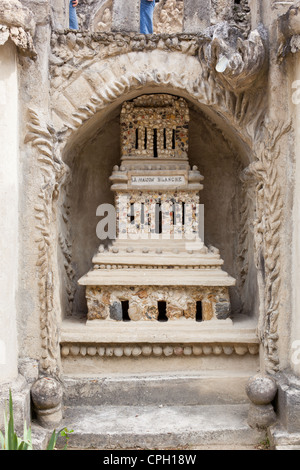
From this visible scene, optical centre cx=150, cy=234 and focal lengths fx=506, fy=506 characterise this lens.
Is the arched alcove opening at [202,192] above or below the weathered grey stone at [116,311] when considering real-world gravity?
above

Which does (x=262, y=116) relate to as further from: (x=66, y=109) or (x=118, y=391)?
(x=118, y=391)

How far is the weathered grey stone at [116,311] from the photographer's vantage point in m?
5.31

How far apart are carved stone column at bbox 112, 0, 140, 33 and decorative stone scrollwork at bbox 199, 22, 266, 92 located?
1.06m

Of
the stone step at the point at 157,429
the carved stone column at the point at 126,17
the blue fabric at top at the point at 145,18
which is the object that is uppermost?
the blue fabric at top at the point at 145,18

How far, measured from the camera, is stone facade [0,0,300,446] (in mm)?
4520

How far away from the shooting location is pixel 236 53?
15.0 feet

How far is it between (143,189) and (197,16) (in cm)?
194

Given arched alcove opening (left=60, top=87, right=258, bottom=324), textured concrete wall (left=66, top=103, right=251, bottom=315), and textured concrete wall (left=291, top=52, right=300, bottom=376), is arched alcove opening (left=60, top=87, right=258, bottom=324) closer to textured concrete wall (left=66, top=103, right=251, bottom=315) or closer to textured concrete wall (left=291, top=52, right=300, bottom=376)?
textured concrete wall (left=66, top=103, right=251, bottom=315)

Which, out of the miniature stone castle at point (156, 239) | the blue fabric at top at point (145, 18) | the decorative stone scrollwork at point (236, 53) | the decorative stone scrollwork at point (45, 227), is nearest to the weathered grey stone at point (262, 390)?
the miniature stone castle at point (156, 239)

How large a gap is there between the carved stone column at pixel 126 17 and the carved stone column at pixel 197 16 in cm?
55

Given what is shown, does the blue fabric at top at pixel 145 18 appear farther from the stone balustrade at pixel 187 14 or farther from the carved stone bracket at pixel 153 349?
the carved stone bracket at pixel 153 349

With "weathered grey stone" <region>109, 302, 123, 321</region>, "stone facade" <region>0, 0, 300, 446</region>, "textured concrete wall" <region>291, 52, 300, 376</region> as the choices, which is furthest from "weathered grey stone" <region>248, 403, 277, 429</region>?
"weathered grey stone" <region>109, 302, 123, 321</region>

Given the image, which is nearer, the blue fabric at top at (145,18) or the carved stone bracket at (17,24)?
the carved stone bracket at (17,24)

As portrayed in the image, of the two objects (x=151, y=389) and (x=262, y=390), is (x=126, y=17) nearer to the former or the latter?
(x=151, y=389)
